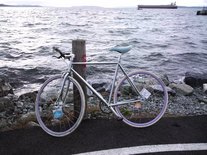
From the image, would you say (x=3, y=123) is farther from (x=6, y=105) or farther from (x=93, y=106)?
(x=93, y=106)

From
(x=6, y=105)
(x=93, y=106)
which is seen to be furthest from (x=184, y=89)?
(x=6, y=105)

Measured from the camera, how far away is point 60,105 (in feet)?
15.0

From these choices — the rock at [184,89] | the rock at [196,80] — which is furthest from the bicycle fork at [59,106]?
the rock at [196,80]

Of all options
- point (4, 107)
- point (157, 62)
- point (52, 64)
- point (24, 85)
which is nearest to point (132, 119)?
point (4, 107)

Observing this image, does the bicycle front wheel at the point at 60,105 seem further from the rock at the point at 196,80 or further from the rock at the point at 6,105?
the rock at the point at 196,80

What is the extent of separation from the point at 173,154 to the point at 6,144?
262cm

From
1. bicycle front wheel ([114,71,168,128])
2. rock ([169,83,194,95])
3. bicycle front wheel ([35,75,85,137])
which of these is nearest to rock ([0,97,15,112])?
bicycle front wheel ([35,75,85,137])

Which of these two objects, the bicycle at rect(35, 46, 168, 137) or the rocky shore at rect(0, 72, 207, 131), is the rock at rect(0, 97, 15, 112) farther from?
the bicycle at rect(35, 46, 168, 137)

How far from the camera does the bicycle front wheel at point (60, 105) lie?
4.50m

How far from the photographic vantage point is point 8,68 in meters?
15.0

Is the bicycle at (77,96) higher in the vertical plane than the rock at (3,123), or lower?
higher

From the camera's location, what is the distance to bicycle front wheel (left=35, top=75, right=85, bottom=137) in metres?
4.50

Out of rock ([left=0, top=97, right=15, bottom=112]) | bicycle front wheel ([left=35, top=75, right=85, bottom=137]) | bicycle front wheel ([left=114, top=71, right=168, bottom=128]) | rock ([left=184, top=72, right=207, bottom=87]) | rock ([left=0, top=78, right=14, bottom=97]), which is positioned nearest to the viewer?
bicycle front wheel ([left=35, top=75, right=85, bottom=137])

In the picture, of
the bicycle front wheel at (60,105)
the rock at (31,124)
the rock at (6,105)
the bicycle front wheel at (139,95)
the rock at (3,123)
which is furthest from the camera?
the rock at (6,105)
